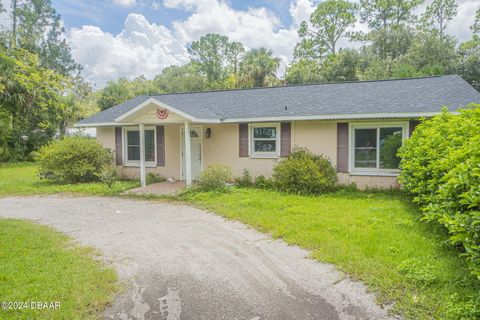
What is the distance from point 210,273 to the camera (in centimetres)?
432

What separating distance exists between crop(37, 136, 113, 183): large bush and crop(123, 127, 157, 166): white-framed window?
865mm

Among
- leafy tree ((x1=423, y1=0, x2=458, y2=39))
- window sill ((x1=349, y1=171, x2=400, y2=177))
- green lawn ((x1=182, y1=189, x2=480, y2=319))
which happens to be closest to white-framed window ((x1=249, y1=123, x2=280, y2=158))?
green lawn ((x1=182, y1=189, x2=480, y2=319))

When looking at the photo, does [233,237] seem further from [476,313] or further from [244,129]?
[244,129]

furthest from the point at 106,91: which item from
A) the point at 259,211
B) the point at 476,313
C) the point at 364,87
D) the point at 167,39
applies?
the point at 476,313

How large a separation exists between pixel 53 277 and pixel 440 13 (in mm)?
36159

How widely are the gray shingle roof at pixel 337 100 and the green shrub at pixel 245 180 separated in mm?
2045

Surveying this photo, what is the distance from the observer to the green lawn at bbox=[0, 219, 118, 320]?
132 inches

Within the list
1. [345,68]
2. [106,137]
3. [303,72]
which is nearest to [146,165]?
[106,137]

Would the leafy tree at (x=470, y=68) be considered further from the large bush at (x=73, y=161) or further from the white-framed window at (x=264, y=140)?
the large bush at (x=73, y=161)

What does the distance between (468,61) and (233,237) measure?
69.6 feet

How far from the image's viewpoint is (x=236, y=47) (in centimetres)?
4512

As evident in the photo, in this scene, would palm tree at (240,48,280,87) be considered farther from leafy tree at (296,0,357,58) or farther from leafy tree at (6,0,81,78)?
leafy tree at (6,0,81,78)

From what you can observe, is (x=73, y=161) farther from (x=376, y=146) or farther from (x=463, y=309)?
(x=463, y=309)

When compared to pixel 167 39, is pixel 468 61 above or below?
below
